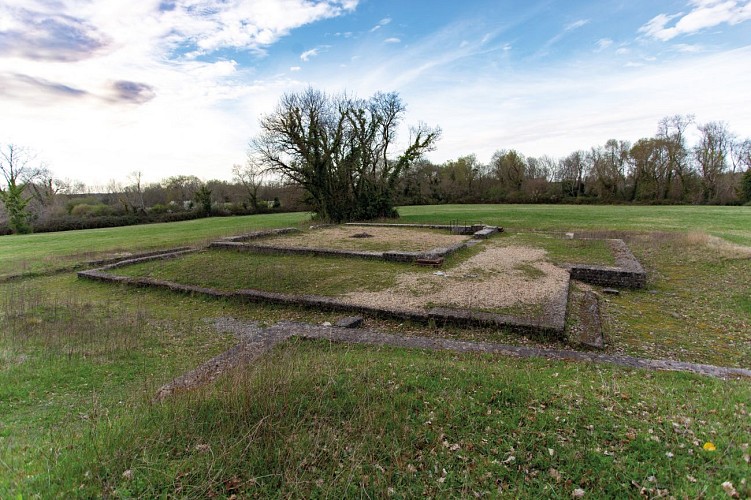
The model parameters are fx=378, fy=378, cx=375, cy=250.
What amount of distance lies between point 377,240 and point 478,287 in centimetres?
790

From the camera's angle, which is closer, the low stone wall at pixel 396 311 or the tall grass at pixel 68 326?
the tall grass at pixel 68 326

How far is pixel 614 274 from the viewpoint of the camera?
30.7ft

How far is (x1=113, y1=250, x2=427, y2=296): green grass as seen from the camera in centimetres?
909

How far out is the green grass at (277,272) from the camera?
29.8 feet

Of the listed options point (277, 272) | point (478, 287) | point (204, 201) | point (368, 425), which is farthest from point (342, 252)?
point (204, 201)

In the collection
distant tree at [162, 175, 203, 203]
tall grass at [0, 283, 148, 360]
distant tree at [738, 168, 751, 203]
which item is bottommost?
tall grass at [0, 283, 148, 360]

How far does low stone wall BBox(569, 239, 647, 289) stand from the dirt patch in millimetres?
4846

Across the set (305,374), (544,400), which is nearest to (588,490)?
(544,400)

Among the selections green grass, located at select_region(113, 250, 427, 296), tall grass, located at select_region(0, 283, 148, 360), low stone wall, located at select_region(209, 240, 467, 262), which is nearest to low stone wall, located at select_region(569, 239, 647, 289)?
low stone wall, located at select_region(209, 240, 467, 262)

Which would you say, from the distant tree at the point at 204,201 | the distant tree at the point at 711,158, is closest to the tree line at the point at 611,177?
the distant tree at the point at 711,158

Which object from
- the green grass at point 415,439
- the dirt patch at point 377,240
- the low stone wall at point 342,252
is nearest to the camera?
the green grass at point 415,439

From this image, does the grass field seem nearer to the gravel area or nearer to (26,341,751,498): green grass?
(26,341,751,498): green grass

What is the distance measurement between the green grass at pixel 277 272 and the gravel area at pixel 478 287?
649mm

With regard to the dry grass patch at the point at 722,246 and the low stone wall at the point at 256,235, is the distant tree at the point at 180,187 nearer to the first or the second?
the low stone wall at the point at 256,235
